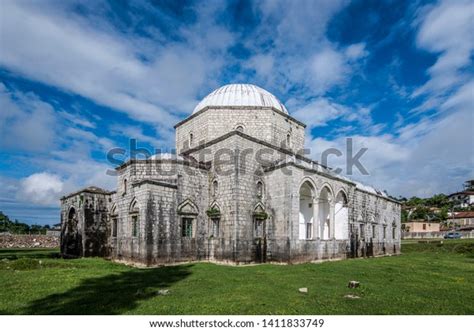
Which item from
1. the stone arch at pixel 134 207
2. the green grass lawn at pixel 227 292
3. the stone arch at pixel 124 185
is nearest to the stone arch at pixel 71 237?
the stone arch at pixel 124 185

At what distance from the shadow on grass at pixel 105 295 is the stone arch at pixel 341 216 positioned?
12173 mm

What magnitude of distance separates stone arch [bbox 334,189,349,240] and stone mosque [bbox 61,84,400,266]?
0.21ft

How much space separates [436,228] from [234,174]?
56.1 meters

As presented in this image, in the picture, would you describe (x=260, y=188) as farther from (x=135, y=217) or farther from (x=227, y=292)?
(x=227, y=292)

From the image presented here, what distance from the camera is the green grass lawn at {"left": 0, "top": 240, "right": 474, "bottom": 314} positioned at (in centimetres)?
675

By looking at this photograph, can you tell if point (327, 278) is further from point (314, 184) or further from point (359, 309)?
point (314, 184)

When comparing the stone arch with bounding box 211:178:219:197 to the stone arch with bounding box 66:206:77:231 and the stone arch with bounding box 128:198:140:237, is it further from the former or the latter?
the stone arch with bounding box 66:206:77:231

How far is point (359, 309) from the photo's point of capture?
6.75m

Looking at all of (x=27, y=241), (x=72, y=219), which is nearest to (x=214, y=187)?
(x=72, y=219)

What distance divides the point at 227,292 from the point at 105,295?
3.06 metres

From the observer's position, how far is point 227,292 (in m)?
8.45

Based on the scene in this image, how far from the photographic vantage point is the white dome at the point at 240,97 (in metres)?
20.3

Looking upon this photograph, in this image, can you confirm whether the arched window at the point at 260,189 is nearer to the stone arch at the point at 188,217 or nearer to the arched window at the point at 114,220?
the stone arch at the point at 188,217

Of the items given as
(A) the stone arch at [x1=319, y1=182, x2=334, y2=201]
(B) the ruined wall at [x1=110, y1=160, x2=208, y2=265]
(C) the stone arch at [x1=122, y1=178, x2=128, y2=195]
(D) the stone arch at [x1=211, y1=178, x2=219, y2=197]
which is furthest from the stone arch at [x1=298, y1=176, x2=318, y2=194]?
(C) the stone arch at [x1=122, y1=178, x2=128, y2=195]
